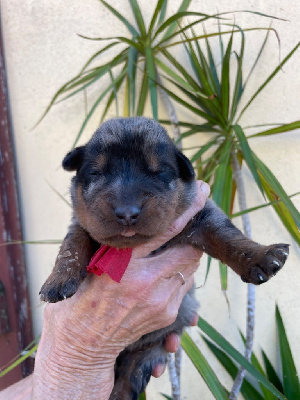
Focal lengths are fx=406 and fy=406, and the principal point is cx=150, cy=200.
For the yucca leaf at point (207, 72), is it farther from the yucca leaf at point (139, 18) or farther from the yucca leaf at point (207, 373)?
the yucca leaf at point (207, 373)

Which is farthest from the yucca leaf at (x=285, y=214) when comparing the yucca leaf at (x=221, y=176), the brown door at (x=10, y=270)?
the brown door at (x=10, y=270)

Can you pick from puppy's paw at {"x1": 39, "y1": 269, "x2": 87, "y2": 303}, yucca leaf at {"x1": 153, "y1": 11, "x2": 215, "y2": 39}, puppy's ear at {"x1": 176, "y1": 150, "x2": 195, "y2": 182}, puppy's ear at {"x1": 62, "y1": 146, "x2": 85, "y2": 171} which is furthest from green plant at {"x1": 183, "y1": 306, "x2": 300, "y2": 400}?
yucca leaf at {"x1": 153, "y1": 11, "x2": 215, "y2": 39}

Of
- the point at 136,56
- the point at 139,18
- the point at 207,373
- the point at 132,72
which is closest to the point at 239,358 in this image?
the point at 207,373

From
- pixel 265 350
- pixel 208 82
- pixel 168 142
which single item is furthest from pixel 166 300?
pixel 265 350

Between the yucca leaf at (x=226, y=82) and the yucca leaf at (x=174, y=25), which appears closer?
the yucca leaf at (x=226, y=82)

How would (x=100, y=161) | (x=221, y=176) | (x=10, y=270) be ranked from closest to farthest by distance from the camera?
(x=100, y=161) < (x=221, y=176) < (x=10, y=270)

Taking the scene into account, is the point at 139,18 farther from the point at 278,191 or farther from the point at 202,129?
the point at 278,191
